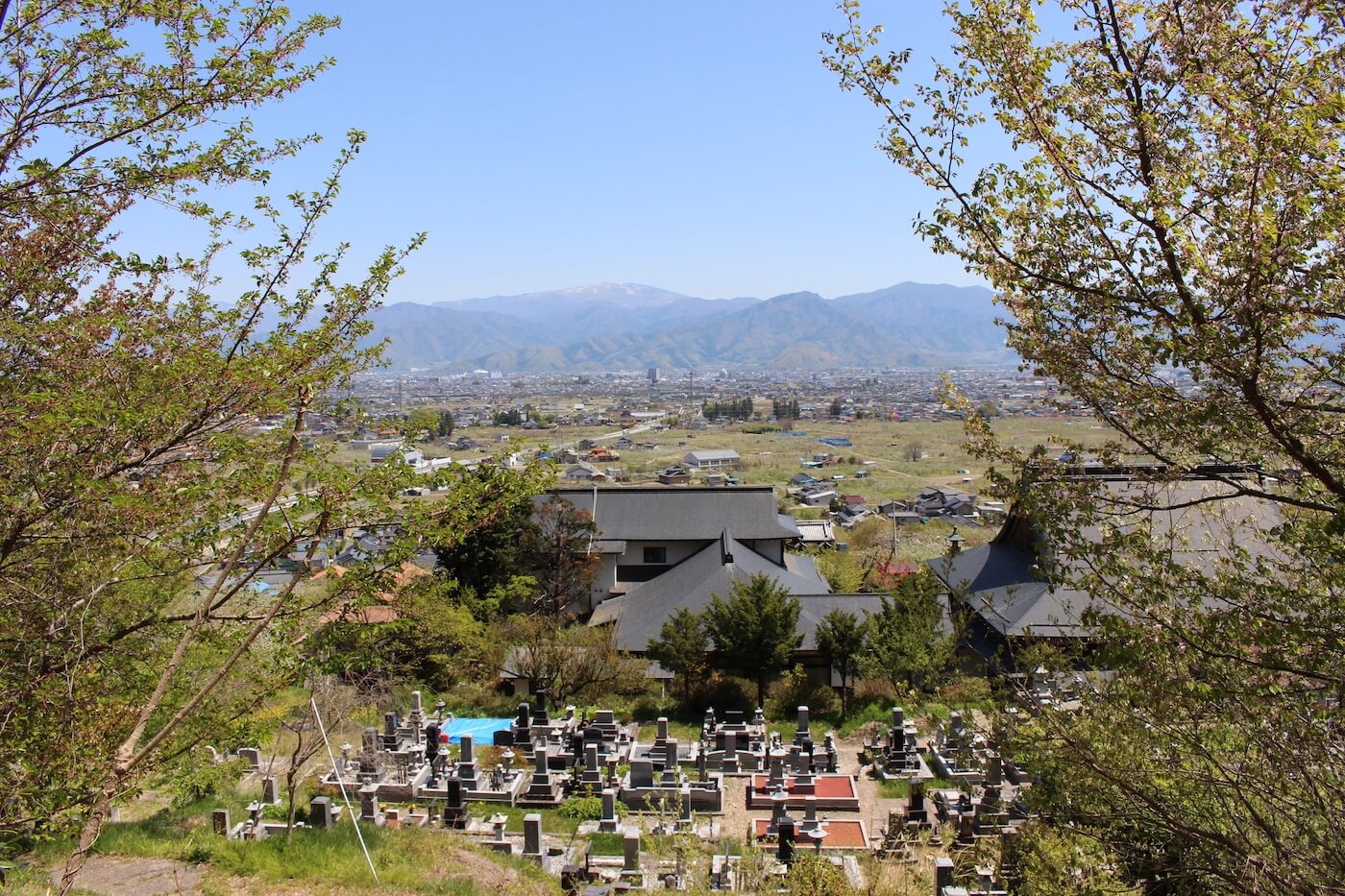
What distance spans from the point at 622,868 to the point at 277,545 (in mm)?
8661

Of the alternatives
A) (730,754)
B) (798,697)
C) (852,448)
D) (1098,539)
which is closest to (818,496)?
(852,448)

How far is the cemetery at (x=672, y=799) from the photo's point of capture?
11609 mm

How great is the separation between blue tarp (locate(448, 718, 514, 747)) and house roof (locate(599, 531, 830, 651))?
167 inches

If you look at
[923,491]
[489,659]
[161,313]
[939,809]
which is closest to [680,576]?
[489,659]

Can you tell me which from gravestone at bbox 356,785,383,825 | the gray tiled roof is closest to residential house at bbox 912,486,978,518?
the gray tiled roof

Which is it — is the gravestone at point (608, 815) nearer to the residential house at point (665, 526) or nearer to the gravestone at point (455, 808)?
the gravestone at point (455, 808)

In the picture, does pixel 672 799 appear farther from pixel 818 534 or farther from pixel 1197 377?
pixel 818 534

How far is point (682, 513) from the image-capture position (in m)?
33.1

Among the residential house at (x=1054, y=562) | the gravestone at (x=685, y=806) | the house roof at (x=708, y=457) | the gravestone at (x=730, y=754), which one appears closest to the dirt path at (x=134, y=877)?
the gravestone at (x=685, y=806)

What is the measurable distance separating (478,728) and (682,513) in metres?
14.8

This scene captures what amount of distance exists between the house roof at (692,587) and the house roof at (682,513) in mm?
1393

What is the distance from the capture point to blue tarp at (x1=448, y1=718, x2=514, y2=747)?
19.0 m

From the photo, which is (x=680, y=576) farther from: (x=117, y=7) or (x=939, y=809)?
(x=117, y=7)

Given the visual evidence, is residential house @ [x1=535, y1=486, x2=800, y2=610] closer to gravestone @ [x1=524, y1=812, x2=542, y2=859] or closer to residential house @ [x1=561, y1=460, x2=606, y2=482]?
gravestone @ [x1=524, y1=812, x2=542, y2=859]
